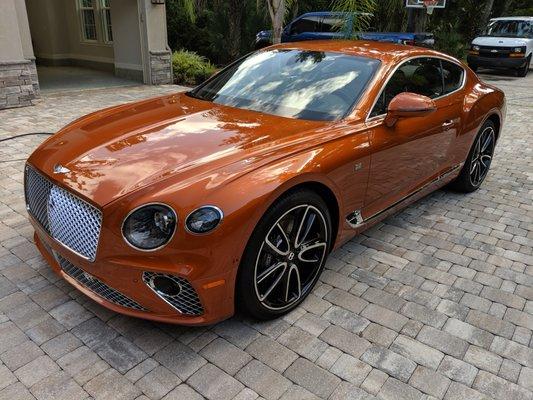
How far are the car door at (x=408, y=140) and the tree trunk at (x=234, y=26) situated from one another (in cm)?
1075

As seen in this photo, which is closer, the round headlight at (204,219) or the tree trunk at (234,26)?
the round headlight at (204,219)

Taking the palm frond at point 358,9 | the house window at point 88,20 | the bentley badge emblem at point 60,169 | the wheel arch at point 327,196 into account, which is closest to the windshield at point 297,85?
the wheel arch at point 327,196

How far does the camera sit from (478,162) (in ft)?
16.7

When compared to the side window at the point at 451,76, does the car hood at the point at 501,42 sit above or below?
below

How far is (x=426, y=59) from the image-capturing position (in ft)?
13.5

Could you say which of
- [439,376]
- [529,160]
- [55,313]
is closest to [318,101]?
[439,376]

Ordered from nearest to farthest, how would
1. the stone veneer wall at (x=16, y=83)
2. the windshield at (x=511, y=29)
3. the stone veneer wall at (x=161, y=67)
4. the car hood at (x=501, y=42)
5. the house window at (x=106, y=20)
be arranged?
the stone veneer wall at (x=16, y=83)
the stone veneer wall at (x=161, y=67)
the house window at (x=106, y=20)
the car hood at (x=501, y=42)
the windshield at (x=511, y=29)

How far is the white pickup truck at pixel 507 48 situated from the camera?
598 inches

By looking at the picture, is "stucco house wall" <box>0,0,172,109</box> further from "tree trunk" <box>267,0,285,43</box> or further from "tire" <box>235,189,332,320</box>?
"tire" <box>235,189,332,320</box>

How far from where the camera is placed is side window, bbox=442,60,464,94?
435 cm

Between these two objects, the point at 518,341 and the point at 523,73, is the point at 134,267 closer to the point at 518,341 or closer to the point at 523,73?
the point at 518,341

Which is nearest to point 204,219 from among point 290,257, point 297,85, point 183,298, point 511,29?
point 183,298

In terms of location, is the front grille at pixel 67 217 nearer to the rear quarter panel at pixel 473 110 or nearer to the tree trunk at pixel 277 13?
the rear quarter panel at pixel 473 110

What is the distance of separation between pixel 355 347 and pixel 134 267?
51.5 inches
